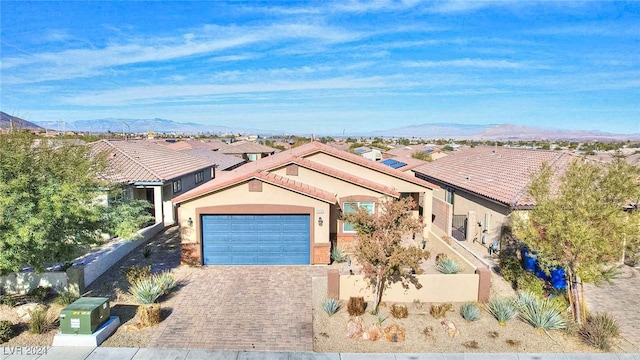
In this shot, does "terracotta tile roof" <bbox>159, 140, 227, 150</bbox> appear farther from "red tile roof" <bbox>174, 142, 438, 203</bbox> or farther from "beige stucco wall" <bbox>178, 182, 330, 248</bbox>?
"beige stucco wall" <bbox>178, 182, 330, 248</bbox>

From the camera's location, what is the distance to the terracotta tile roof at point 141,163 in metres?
24.1

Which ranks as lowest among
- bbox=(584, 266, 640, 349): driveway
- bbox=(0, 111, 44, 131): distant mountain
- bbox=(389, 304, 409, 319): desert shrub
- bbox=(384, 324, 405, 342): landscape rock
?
bbox=(584, 266, 640, 349): driveway

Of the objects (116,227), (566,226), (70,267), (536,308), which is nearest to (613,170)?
(566,226)

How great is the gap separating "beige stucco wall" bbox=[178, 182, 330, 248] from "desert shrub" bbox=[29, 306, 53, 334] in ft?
21.9

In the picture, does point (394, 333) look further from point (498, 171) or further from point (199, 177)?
point (199, 177)

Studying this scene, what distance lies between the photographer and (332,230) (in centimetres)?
2178

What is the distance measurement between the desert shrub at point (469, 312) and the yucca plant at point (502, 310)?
54 centimetres

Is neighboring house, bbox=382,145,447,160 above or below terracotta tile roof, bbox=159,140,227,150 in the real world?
below

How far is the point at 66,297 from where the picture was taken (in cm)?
1472

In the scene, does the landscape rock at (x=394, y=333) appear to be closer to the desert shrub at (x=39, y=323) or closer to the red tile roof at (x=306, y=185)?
the red tile roof at (x=306, y=185)

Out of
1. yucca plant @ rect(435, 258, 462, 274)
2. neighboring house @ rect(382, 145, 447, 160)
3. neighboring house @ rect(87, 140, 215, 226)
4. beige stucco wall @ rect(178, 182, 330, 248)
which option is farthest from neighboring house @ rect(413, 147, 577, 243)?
neighboring house @ rect(382, 145, 447, 160)

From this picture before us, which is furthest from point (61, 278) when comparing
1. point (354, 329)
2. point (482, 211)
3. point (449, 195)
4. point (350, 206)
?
point (449, 195)

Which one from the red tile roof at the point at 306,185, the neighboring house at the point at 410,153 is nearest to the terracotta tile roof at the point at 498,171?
the red tile roof at the point at 306,185

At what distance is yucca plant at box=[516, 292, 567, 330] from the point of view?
1298 cm
